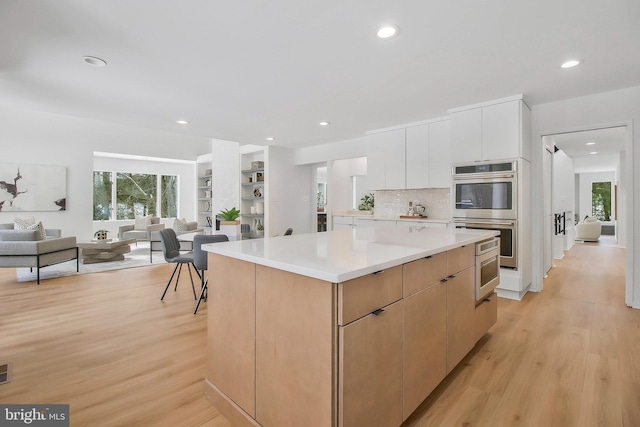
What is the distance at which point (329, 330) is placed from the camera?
1.21 m

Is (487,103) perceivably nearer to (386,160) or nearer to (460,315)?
(386,160)

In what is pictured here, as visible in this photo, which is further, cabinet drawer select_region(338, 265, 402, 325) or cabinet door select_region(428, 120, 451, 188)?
cabinet door select_region(428, 120, 451, 188)

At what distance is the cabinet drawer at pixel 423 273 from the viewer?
1.58 meters

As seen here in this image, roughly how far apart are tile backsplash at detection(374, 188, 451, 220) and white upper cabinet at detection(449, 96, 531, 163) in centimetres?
115

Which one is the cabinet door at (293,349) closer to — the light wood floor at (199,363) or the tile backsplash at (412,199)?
the light wood floor at (199,363)

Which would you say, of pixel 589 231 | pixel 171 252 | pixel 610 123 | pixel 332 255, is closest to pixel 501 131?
pixel 610 123

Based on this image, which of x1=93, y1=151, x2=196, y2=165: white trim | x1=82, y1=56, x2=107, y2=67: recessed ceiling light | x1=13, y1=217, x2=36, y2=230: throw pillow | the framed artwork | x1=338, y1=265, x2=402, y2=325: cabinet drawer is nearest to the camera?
x1=338, y1=265, x2=402, y2=325: cabinet drawer

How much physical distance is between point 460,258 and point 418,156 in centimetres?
315

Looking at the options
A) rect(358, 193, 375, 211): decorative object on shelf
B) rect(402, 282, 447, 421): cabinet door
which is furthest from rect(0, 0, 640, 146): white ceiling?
rect(358, 193, 375, 211): decorative object on shelf

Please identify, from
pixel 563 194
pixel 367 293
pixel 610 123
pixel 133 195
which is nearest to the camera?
pixel 367 293

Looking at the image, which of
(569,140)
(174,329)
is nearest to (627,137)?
(569,140)

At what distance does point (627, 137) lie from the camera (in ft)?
11.6

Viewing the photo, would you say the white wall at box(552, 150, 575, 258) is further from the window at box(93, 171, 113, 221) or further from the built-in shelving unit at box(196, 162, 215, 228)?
the window at box(93, 171, 113, 221)

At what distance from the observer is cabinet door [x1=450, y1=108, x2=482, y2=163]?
158 inches
